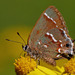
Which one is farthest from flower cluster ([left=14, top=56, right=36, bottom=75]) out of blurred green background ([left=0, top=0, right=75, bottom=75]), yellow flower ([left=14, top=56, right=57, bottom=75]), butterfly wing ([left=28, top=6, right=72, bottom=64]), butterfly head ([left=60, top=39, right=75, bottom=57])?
blurred green background ([left=0, top=0, right=75, bottom=75])

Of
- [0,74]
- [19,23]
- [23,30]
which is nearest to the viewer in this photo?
[0,74]

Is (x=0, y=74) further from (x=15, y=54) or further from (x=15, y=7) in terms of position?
(x=15, y=7)

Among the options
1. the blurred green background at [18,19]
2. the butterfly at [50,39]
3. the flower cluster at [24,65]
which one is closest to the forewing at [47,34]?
the butterfly at [50,39]

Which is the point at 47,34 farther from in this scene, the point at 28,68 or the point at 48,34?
the point at 28,68

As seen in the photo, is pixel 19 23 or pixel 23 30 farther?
pixel 19 23

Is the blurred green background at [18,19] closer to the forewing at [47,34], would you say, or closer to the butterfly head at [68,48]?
the forewing at [47,34]

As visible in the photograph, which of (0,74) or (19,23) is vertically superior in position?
(19,23)

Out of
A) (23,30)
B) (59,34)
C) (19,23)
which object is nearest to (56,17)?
(59,34)

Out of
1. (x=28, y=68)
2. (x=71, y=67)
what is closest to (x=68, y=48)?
(x=71, y=67)

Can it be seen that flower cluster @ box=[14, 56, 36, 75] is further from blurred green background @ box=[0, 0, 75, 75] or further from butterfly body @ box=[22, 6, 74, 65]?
blurred green background @ box=[0, 0, 75, 75]
